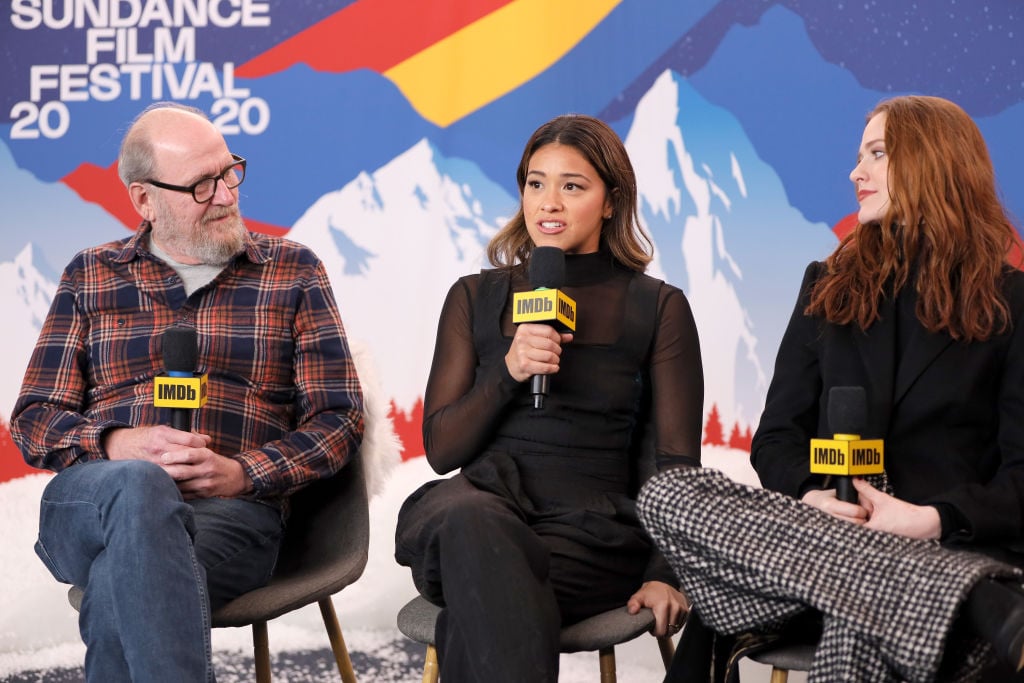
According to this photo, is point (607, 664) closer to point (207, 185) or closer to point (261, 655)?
point (261, 655)

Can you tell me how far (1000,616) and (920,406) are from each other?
0.72 metres

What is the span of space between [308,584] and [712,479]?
104cm

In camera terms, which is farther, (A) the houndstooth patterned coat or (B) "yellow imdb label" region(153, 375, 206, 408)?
(B) "yellow imdb label" region(153, 375, 206, 408)

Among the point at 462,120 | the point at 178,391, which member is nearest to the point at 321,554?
the point at 178,391

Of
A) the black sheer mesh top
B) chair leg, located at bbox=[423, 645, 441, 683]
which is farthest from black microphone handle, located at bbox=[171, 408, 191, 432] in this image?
chair leg, located at bbox=[423, 645, 441, 683]

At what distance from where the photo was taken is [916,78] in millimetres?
3979

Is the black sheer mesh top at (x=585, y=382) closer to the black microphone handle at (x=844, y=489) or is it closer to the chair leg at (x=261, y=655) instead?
the black microphone handle at (x=844, y=489)

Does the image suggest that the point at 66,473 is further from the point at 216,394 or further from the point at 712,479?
the point at 712,479

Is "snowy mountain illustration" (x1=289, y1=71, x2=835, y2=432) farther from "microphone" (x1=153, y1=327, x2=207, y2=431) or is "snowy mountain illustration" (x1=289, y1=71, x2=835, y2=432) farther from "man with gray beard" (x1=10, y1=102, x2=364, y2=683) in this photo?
"microphone" (x1=153, y1=327, x2=207, y2=431)

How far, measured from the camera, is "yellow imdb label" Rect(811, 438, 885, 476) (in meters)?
2.23

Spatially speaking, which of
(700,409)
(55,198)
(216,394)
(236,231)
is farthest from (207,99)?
(700,409)

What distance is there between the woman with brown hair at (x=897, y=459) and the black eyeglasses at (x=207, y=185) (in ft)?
4.78

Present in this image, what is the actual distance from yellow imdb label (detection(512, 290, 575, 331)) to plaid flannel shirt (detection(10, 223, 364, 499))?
700 mm

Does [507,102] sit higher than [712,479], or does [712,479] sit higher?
[507,102]
